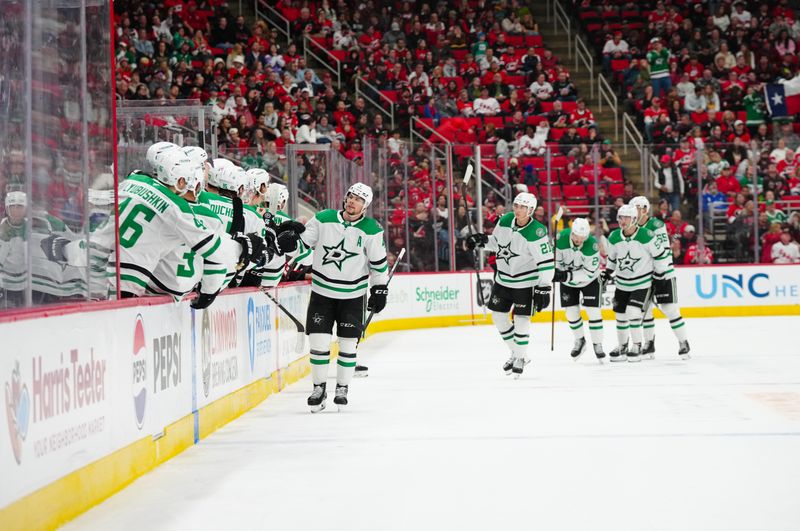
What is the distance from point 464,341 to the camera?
48.5 ft

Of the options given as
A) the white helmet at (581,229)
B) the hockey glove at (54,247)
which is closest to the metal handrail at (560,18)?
the white helmet at (581,229)

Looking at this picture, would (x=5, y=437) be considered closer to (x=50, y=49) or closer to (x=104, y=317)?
(x=104, y=317)

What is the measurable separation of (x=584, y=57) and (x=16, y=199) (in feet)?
72.4

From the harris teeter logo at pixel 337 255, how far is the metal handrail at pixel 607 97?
15140 millimetres

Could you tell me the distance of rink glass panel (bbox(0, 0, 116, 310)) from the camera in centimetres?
429

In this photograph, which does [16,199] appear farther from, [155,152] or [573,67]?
[573,67]

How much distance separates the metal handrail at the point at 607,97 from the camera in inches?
899

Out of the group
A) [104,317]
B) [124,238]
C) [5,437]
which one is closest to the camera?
[5,437]

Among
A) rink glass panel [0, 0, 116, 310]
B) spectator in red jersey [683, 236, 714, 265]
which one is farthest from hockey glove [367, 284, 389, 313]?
spectator in red jersey [683, 236, 714, 265]

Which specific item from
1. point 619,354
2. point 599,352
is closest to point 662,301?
point 619,354

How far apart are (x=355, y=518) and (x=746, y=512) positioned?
57.4 inches

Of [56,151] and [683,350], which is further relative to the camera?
[683,350]

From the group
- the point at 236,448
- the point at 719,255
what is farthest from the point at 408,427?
the point at 719,255

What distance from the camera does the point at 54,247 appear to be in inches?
184
